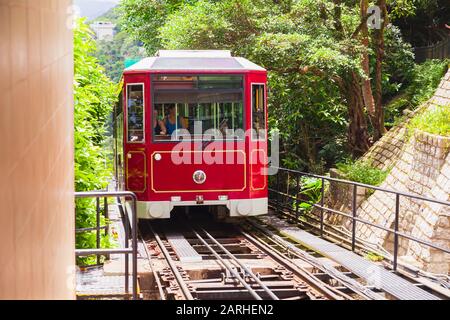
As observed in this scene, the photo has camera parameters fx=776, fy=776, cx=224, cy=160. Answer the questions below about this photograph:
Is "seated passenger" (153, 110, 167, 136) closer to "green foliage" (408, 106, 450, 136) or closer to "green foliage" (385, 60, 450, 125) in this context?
"green foliage" (408, 106, 450, 136)

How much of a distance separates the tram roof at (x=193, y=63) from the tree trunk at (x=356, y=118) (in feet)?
22.1

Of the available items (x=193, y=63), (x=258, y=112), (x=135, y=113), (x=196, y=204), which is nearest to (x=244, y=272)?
(x=196, y=204)

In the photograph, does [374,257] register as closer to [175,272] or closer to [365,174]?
[175,272]

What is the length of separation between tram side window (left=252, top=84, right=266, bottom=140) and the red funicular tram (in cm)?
2

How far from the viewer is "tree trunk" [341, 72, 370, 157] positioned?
20391 mm

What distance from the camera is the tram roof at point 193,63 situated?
13484 mm

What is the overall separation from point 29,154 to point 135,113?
433 inches

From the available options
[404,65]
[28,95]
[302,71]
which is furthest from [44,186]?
[404,65]

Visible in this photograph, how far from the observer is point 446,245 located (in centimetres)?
1188

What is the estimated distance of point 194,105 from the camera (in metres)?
13.5

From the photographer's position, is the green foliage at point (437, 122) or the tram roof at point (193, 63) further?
the green foliage at point (437, 122)

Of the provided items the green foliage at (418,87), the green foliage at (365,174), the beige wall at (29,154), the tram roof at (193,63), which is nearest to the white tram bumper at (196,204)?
the tram roof at (193,63)

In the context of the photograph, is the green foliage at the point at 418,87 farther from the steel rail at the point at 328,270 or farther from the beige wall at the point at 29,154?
the beige wall at the point at 29,154
